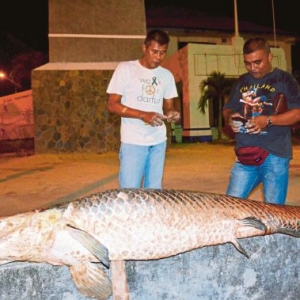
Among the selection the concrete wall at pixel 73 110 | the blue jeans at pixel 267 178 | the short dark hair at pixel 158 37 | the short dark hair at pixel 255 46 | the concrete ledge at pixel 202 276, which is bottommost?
the concrete ledge at pixel 202 276

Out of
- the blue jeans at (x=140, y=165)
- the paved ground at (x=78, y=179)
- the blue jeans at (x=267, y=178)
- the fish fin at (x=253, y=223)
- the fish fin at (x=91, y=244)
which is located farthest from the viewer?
the paved ground at (x=78, y=179)

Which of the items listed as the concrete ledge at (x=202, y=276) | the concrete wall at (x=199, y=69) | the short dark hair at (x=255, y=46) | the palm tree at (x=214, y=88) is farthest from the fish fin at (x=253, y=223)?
the concrete wall at (x=199, y=69)

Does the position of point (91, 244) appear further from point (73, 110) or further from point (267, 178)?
point (73, 110)

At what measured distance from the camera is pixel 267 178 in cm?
374

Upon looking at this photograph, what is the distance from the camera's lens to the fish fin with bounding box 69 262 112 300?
2.50 meters

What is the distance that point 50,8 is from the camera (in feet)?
48.4

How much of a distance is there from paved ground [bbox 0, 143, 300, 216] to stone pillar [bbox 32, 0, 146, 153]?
5.78 feet

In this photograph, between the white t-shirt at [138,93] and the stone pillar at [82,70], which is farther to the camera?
the stone pillar at [82,70]

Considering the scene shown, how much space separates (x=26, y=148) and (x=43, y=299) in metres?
16.8

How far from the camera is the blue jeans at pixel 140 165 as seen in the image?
387 cm

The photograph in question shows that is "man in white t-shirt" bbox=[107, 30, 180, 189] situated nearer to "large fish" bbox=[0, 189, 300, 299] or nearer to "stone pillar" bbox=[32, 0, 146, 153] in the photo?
"large fish" bbox=[0, 189, 300, 299]

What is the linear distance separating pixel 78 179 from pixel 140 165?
5.53 m

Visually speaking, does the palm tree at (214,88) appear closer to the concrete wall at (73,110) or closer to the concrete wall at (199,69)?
the concrete wall at (199,69)

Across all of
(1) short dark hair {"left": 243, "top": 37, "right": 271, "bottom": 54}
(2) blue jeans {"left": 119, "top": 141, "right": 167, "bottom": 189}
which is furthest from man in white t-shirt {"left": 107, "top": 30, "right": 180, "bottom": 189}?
(1) short dark hair {"left": 243, "top": 37, "right": 271, "bottom": 54}
